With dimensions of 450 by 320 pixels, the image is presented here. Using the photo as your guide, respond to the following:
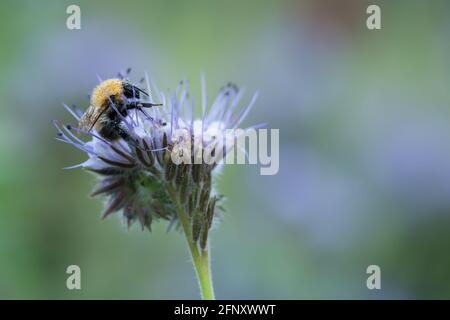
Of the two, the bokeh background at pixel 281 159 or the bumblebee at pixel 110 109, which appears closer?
the bumblebee at pixel 110 109

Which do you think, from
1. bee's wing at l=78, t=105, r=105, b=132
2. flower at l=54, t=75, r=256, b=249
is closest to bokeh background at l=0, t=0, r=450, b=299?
flower at l=54, t=75, r=256, b=249

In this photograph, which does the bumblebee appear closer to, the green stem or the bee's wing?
the bee's wing

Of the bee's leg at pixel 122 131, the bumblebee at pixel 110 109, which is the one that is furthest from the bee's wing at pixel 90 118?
the bee's leg at pixel 122 131

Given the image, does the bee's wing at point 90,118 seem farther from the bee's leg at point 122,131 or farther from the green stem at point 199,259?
the green stem at point 199,259

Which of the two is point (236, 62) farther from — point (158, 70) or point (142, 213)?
point (142, 213)

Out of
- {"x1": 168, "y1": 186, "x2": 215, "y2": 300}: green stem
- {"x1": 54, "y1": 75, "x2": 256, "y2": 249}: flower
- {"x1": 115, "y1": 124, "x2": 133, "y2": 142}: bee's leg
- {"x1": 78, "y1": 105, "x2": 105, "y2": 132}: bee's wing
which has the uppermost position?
{"x1": 78, "y1": 105, "x2": 105, "y2": 132}: bee's wing

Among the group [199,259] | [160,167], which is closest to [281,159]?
[160,167]

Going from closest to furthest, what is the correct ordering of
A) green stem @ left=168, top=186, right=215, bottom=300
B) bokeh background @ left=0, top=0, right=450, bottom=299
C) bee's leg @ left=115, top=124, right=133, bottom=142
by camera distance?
green stem @ left=168, top=186, right=215, bottom=300, bee's leg @ left=115, top=124, right=133, bottom=142, bokeh background @ left=0, top=0, right=450, bottom=299
